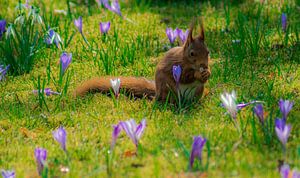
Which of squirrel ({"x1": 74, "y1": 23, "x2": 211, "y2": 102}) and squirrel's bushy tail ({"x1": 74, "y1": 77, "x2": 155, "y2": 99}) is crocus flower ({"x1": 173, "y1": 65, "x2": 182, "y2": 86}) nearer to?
squirrel ({"x1": 74, "y1": 23, "x2": 211, "y2": 102})

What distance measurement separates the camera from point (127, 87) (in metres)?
4.85

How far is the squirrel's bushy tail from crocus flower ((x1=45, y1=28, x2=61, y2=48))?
979 millimetres

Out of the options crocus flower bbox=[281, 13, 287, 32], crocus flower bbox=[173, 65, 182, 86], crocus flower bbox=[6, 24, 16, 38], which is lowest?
crocus flower bbox=[281, 13, 287, 32]

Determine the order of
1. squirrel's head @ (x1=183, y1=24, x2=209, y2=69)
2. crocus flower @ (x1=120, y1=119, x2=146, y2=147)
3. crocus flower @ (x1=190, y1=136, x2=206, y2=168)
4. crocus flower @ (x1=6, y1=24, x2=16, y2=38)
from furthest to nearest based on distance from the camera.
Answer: crocus flower @ (x1=6, y1=24, x2=16, y2=38)
squirrel's head @ (x1=183, y1=24, x2=209, y2=69)
crocus flower @ (x1=120, y1=119, x2=146, y2=147)
crocus flower @ (x1=190, y1=136, x2=206, y2=168)

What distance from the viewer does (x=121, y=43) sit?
6039 mm

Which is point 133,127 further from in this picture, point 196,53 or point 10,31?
point 10,31

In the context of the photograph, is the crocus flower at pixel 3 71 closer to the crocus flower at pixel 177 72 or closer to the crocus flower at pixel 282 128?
the crocus flower at pixel 177 72

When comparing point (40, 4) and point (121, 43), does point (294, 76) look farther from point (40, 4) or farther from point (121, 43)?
point (40, 4)

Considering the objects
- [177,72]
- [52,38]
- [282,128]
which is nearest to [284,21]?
[177,72]

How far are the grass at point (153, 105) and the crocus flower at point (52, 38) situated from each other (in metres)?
0.11

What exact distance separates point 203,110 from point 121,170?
1135mm

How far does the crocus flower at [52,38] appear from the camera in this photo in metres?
5.73

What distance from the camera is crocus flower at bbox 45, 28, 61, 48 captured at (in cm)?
573

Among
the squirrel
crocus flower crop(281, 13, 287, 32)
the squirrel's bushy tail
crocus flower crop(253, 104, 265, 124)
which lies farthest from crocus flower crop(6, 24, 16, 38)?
crocus flower crop(253, 104, 265, 124)
